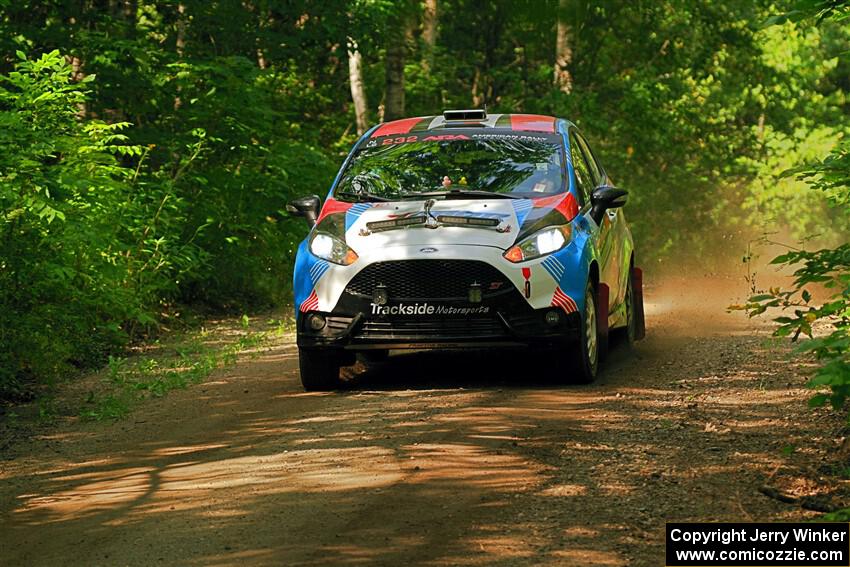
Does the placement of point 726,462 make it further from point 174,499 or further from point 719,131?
point 719,131

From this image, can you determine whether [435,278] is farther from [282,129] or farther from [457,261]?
[282,129]

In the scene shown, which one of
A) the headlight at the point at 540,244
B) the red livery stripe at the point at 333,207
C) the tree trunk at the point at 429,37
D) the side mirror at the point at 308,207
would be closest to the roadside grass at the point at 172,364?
the side mirror at the point at 308,207

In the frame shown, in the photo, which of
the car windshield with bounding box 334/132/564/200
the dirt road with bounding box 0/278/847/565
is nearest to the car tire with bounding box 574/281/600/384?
the dirt road with bounding box 0/278/847/565

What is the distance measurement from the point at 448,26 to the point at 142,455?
89.8 feet

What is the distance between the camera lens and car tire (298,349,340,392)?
11.2 meters

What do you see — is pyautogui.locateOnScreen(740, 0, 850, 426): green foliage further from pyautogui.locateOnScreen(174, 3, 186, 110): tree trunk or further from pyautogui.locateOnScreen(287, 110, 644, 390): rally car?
pyautogui.locateOnScreen(174, 3, 186, 110): tree trunk

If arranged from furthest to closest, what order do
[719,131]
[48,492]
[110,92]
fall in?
[719,131] < [110,92] < [48,492]

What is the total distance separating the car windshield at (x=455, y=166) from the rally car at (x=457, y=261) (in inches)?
0.6

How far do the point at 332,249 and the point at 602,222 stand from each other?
2408mm

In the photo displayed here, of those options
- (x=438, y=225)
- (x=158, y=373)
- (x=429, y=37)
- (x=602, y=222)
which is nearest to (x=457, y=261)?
(x=438, y=225)

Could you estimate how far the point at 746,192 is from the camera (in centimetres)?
3325

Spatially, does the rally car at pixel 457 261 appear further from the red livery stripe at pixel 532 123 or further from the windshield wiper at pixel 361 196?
the red livery stripe at pixel 532 123

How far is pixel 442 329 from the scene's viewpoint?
35.1 feet

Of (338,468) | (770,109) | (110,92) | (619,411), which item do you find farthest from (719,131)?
(338,468)
